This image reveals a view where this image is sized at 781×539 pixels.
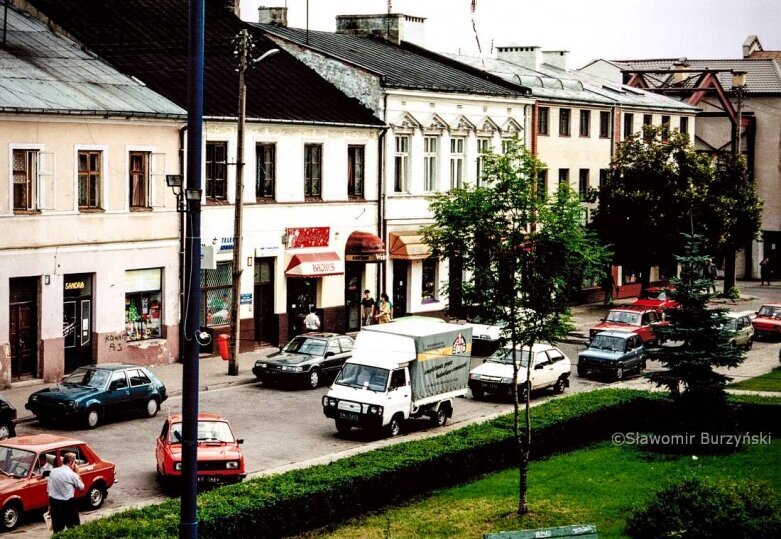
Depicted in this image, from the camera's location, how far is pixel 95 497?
24500 millimetres

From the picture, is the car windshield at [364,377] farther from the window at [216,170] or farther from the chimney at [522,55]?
the chimney at [522,55]

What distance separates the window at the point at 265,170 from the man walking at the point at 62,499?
2373cm

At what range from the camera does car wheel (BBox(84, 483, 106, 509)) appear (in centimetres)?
2430

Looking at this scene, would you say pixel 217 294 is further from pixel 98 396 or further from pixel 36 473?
pixel 36 473

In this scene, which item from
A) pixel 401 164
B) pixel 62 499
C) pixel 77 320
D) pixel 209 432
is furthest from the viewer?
pixel 401 164

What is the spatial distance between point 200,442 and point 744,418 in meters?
14.6

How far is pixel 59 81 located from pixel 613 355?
20.3 m

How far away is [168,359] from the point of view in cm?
4109

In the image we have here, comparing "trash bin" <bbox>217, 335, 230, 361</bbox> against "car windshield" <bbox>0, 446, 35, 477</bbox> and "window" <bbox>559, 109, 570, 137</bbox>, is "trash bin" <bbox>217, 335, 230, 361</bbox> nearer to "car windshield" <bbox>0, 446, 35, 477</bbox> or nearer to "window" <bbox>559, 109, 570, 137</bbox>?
"car windshield" <bbox>0, 446, 35, 477</bbox>

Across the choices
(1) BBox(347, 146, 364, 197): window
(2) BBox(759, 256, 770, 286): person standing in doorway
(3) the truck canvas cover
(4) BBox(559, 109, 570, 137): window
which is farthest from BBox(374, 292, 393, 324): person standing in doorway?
(2) BBox(759, 256, 770, 286): person standing in doorway

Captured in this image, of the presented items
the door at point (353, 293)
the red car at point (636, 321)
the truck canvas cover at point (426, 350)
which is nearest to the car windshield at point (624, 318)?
the red car at point (636, 321)

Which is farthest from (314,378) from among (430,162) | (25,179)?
(430,162)

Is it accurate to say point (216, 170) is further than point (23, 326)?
Yes

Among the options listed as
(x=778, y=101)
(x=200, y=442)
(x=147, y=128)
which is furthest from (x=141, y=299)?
(x=778, y=101)
